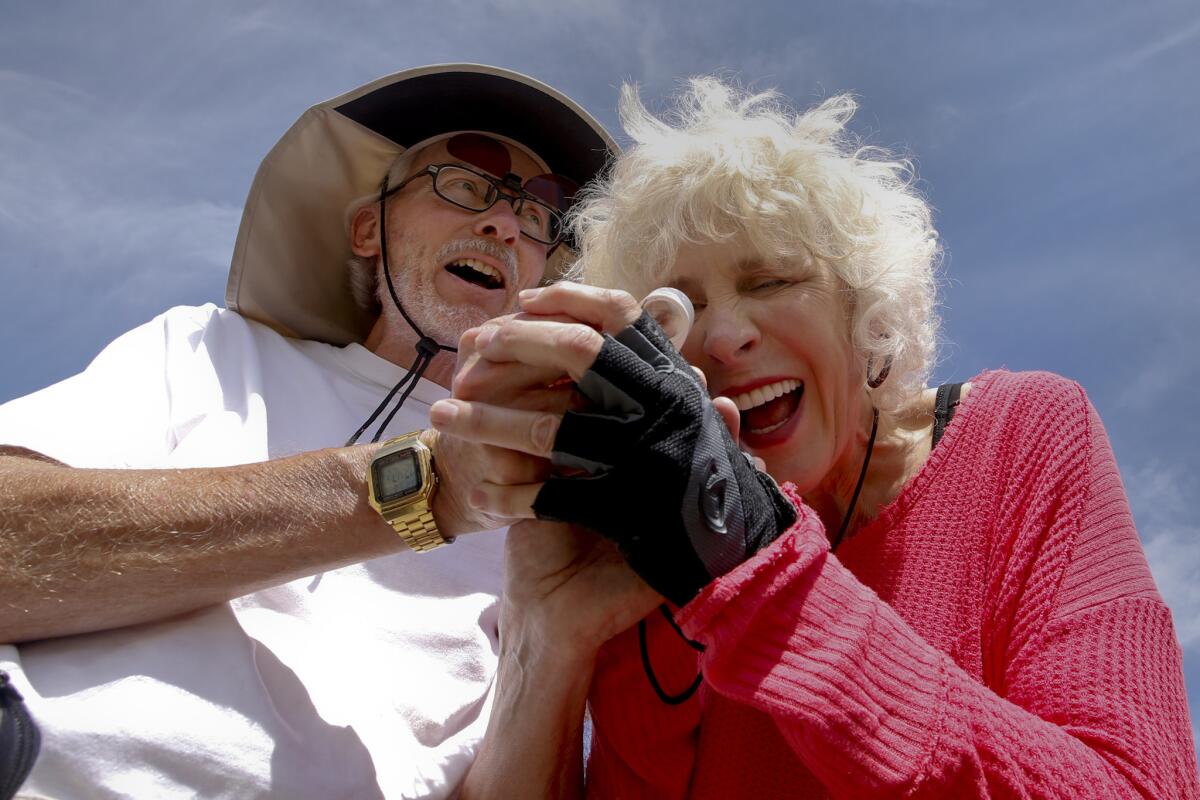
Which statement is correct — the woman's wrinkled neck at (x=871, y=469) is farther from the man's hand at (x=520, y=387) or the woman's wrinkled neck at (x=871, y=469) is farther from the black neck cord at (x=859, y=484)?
the man's hand at (x=520, y=387)

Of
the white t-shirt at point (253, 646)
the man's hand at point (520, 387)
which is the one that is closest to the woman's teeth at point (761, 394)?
the man's hand at point (520, 387)

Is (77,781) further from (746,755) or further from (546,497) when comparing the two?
(746,755)

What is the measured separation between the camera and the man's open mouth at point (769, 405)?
2.12 meters

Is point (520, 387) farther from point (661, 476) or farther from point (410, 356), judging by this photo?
point (410, 356)

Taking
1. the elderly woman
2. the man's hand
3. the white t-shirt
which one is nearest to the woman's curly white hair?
the elderly woman

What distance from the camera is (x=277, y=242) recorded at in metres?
3.44

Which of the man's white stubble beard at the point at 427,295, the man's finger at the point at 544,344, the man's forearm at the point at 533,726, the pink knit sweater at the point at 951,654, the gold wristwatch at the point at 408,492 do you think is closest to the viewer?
the pink knit sweater at the point at 951,654

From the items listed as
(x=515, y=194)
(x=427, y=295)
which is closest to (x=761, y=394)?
(x=427, y=295)

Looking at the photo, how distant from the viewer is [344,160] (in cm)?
372

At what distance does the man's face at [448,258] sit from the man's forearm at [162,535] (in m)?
1.55

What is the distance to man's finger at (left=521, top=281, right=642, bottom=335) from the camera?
1.54 metres

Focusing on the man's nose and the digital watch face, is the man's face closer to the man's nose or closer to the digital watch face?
the man's nose

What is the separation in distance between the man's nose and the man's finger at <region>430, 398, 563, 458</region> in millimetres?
2088

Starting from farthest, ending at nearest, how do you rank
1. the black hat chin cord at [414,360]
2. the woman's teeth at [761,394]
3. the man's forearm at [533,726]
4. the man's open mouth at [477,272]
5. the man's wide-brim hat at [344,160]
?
the man's open mouth at [477,272] → the man's wide-brim hat at [344,160] → the black hat chin cord at [414,360] → the woman's teeth at [761,394] → the man's forearm at [533,726]
